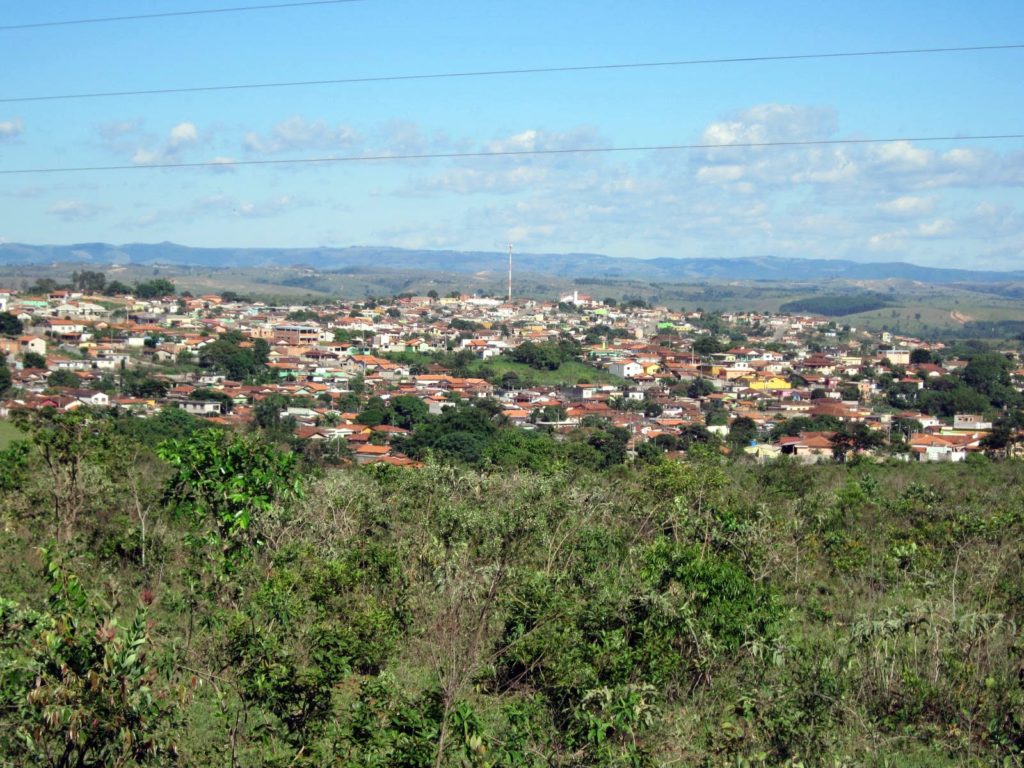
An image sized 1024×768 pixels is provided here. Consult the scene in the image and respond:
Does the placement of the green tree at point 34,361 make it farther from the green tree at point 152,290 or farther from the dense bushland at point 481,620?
the green tree at point 152,290

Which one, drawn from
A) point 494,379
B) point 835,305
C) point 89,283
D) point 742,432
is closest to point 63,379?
point 494,379

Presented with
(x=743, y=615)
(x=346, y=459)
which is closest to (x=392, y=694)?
(x=743, y=615)

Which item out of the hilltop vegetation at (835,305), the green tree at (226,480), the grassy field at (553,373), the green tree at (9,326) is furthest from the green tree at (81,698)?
the hilltop vegetation at (835,305)

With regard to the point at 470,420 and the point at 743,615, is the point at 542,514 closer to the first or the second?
the point at 743,615

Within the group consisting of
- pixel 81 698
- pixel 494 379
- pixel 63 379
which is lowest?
pixel 494 379

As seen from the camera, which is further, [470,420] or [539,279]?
[539,279]

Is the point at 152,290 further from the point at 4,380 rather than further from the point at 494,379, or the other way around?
the point at 4,380
